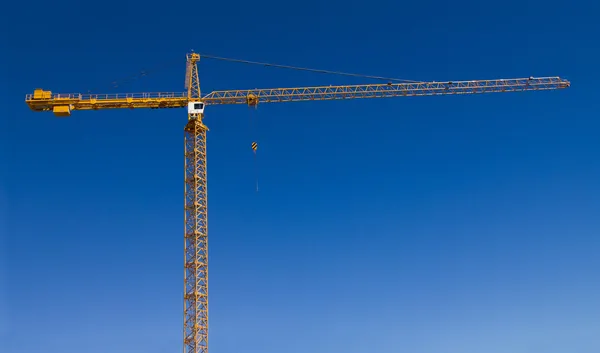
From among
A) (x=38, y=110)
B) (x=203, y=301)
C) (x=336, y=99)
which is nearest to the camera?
(x=203, y=301)

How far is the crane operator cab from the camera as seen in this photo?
8462 cm

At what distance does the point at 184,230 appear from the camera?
268 feet

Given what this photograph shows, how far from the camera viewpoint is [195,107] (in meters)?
85.0

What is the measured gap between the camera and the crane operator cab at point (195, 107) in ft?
278

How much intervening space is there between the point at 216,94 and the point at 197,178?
11.9m

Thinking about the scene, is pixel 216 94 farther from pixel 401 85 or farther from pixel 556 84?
pixel 556 84

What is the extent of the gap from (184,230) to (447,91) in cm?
3663

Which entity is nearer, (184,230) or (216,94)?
(184,230)

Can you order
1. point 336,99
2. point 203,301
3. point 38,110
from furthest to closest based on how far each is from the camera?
point 336,99
point 38,110
point 203,301

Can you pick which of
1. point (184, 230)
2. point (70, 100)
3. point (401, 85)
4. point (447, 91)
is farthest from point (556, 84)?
point (70, 100)

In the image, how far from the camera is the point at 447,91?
96.2 meters

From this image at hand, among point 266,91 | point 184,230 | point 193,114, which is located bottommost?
point 184,230

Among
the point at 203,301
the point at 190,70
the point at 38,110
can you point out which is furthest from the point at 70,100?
the point at 203,301

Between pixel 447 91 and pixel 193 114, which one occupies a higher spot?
pixel 447 91
